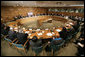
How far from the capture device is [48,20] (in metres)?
7.94

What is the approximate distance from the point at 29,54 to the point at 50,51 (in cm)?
108

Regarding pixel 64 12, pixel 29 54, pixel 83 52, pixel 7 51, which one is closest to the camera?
pixel 83 52

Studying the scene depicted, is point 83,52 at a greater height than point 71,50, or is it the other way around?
point 83,52

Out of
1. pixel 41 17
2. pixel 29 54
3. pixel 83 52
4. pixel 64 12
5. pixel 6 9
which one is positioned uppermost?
pixel 6 9

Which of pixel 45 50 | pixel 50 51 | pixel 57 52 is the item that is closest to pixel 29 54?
pixel 45 50

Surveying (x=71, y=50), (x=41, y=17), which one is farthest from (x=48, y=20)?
(x=71, y=50)

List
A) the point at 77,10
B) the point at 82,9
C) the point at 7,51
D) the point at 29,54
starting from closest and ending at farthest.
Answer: the point at 29,54, the point at 7,51, the point at 82,9, the point at 77,10

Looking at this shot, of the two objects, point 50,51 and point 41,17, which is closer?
point 50,51

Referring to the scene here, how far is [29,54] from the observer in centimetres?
268

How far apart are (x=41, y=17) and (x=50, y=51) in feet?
20.6

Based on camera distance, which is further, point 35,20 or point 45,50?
point 35,20

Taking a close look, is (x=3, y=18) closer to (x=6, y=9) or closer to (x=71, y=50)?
(x=6, y=9)

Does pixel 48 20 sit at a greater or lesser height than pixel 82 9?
lesser

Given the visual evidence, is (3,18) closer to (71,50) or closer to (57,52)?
(57,52)
